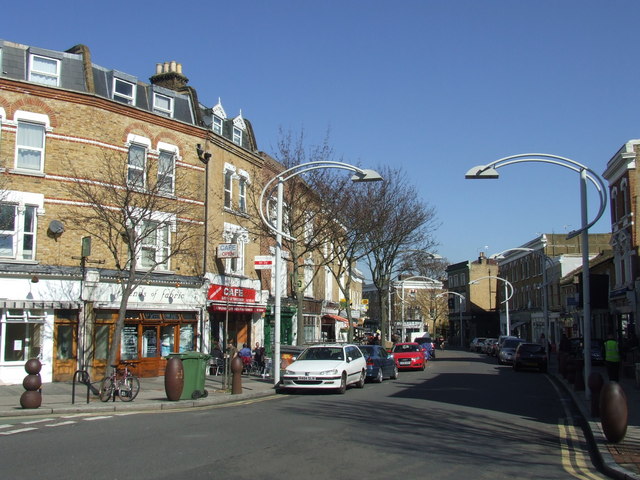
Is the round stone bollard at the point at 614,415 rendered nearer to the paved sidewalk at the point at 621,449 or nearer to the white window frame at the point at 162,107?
the paved sidewalk at the point at 621,449

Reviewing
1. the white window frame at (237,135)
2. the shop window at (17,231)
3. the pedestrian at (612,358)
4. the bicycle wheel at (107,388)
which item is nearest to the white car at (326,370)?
the bicycle wheel at (107,388)

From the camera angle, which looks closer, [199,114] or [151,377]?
[151,377]

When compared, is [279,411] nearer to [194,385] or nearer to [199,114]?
[194,385]

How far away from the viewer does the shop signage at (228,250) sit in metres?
24.9

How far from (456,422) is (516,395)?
7385mm

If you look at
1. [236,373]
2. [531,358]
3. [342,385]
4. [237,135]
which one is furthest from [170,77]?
[531,358]

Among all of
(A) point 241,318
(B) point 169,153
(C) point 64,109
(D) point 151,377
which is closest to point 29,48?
(C) point 64,109

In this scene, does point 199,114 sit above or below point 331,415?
above

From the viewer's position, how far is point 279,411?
50.4 ft

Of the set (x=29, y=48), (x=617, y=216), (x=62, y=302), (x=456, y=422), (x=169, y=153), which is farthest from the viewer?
(x=617, y=216)

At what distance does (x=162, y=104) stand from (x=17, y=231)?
27.4 ft

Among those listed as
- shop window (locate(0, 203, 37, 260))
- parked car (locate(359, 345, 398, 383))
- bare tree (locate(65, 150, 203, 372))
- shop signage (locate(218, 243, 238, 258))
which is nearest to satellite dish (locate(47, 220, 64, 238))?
bare tree (locate(65, 150, 203, 372))

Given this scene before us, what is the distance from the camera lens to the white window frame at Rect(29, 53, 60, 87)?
23328 mm

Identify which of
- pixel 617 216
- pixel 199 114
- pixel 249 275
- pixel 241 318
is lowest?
pixel 241 318
